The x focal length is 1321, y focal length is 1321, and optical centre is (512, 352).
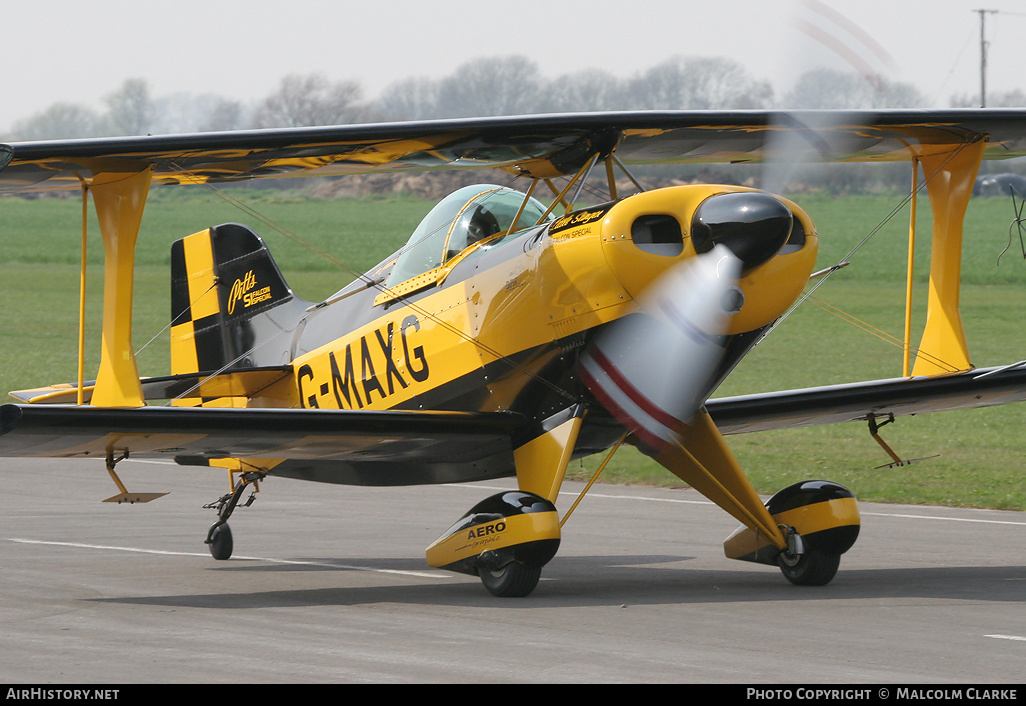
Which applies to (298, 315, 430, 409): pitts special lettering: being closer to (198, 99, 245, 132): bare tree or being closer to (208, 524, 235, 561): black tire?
(208, 524, 235, 561): black tire

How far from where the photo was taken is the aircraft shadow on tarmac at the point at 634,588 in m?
8.89

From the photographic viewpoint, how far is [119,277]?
926 centimetres

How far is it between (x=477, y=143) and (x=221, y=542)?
437 centimetres

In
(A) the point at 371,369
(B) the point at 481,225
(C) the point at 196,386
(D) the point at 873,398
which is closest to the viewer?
(B) the point at 481,225

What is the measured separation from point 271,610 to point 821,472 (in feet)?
34.8

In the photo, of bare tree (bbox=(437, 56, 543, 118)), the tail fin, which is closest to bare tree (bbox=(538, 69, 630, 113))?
bare tree (bbox=(437, 56, 543, 118))

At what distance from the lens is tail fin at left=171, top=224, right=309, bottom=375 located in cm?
1264

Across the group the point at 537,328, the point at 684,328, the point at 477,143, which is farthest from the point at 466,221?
the point at 684,328

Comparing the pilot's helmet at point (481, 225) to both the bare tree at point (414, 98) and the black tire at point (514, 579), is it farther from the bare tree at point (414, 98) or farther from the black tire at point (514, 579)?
the bare tree at point (414, 98)

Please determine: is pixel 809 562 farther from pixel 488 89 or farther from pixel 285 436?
pixel 488 89

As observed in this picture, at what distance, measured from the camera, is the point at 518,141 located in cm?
937

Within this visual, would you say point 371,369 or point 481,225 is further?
point 371,369

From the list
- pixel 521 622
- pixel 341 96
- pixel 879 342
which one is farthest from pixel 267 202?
pixel 521 622

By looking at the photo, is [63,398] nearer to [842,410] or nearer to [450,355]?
[450,355]
